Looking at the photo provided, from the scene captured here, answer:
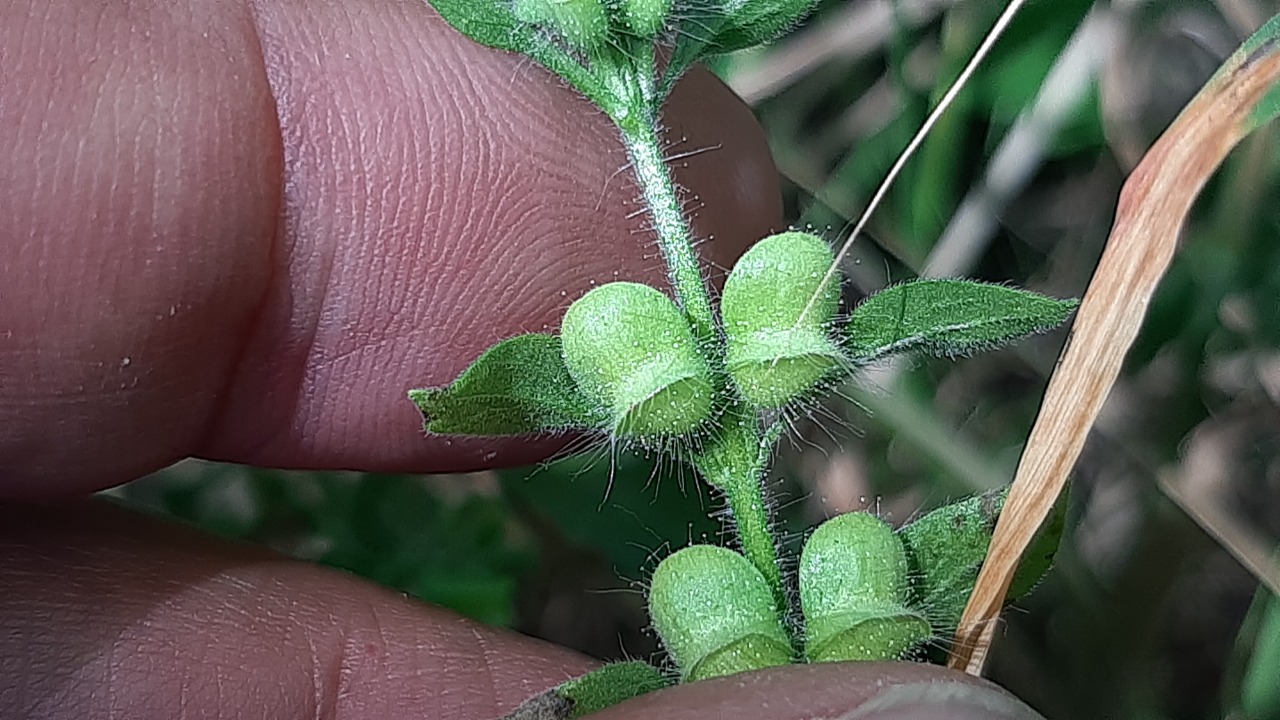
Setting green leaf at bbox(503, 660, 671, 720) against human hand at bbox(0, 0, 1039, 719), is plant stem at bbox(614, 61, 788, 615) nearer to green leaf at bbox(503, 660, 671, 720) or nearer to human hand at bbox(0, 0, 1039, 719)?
green leaf at bbox(503, 660, 671, 720)

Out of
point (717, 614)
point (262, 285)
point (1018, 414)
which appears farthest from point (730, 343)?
point (1018, 414)

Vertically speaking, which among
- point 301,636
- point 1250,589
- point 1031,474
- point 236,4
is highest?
point 236,4

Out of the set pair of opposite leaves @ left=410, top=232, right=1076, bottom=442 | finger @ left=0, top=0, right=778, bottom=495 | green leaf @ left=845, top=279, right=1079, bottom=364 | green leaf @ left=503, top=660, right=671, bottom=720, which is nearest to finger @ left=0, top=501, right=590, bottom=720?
finger @ left=0, top=0, right=778, bottom=495

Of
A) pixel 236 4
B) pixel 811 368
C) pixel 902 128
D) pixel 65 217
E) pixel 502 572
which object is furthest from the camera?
pixel 502 572

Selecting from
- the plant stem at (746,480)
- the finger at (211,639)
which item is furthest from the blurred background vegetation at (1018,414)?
the plant stem at (746,480)

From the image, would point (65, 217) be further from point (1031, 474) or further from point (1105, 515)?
point (1105, 515)

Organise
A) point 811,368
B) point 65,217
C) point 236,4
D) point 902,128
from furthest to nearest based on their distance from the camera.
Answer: point 902,128 → point 236,4 → point 65,217 → point 811,368

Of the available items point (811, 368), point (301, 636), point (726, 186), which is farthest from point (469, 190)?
point (811, 368)
